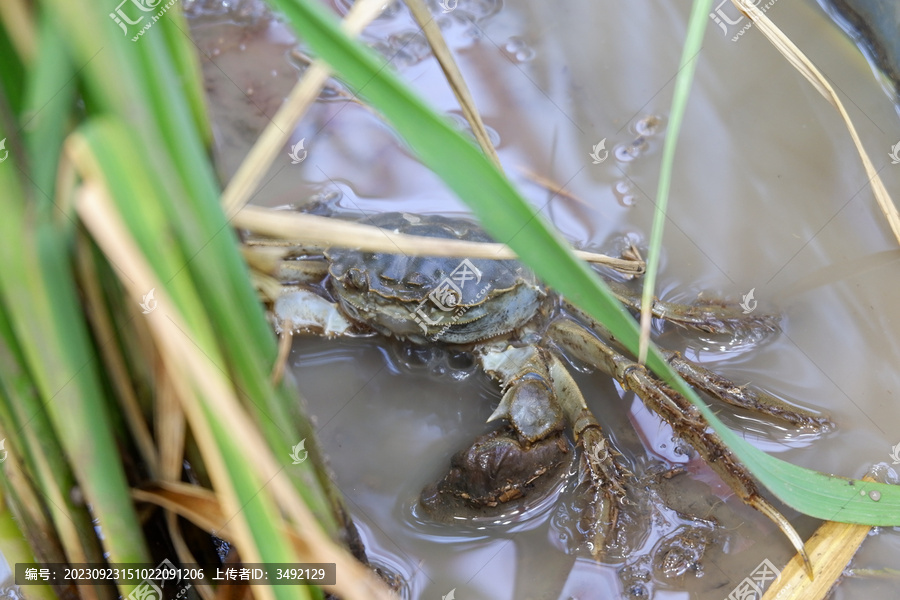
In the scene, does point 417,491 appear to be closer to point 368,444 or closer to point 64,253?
point 368,444

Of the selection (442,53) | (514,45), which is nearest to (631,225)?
(514,45)

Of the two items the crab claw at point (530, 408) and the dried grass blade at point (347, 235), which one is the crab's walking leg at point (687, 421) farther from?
the dried grass blade at point (347, 235)

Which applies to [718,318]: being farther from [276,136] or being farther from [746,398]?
[276,136]

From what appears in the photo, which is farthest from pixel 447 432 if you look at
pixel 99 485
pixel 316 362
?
pixel 99 485

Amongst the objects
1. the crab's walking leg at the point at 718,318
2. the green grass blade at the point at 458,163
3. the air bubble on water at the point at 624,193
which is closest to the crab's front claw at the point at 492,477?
the crab's walking leg at the point at 718,318

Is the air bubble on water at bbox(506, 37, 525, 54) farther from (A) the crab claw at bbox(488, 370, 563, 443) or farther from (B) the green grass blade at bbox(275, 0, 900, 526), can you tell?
(B) the green grass blade at bbox(275, 0, 900, 526)
